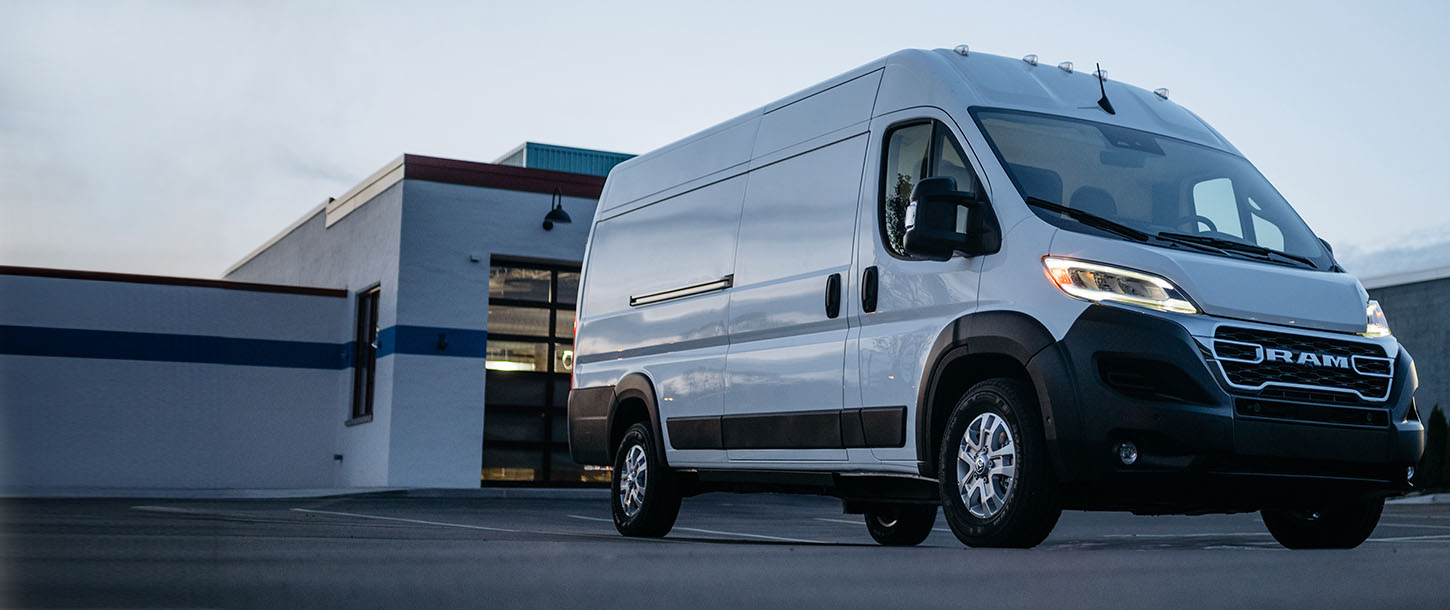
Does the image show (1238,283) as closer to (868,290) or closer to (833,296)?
(868,290)

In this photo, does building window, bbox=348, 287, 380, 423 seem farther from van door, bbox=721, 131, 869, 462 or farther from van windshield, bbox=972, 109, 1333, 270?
van windshield, bbox=972, 109, 1333, 270

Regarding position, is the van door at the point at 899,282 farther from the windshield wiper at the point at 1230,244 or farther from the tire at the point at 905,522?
the tire at the point at 905,522

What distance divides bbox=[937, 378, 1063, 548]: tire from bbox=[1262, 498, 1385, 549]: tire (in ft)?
5.76

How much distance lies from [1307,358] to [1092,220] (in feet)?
3.60

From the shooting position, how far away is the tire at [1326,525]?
7.75 meters

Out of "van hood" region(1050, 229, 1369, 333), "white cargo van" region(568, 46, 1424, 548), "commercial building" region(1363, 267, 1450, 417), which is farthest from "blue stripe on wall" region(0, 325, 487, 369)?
"commercial building" region(1363, 267, 1450, 417)

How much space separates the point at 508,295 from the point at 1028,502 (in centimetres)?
1686

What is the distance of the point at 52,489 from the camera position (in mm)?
22578

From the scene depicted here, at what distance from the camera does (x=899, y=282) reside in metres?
7.72

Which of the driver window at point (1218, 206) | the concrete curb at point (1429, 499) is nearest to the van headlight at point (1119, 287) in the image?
the driver window at point (1218, 206)

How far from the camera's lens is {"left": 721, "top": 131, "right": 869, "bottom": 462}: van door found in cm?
824

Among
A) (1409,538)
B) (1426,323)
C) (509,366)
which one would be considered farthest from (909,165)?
(1426,323)

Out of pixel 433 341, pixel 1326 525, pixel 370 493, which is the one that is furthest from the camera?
pixel 433 341

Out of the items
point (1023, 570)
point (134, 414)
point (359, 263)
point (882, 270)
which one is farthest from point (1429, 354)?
point (1023, 570)
